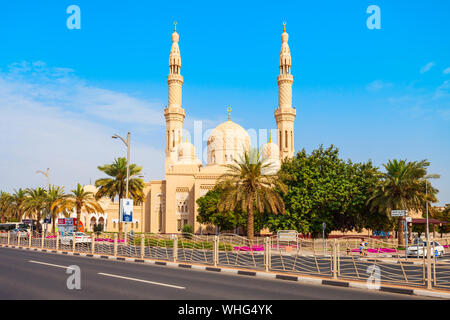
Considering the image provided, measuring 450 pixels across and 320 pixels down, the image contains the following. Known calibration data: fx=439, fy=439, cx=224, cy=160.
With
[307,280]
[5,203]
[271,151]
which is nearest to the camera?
[307,280]

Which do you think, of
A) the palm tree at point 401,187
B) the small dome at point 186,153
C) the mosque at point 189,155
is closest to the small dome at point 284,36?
the mosque at point 189,155

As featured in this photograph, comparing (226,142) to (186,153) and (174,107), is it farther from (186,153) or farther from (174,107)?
(174,107)

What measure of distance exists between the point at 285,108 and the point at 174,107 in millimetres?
14923

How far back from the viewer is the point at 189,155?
205 feet

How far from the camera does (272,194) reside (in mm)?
32031

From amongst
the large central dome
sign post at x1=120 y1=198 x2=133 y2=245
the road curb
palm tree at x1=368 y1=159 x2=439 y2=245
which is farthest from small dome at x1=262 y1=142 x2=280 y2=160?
the road curb

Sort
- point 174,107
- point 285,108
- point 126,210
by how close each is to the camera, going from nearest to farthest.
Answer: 1. point 126,210
2. point 285,108
3. point 174,107

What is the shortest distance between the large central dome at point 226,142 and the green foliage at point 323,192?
2384 cm

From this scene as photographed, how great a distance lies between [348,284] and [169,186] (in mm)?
48193

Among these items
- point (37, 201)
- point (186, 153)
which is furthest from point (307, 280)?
point (186, 153)

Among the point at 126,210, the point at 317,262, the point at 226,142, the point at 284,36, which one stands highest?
the point at 284,36
